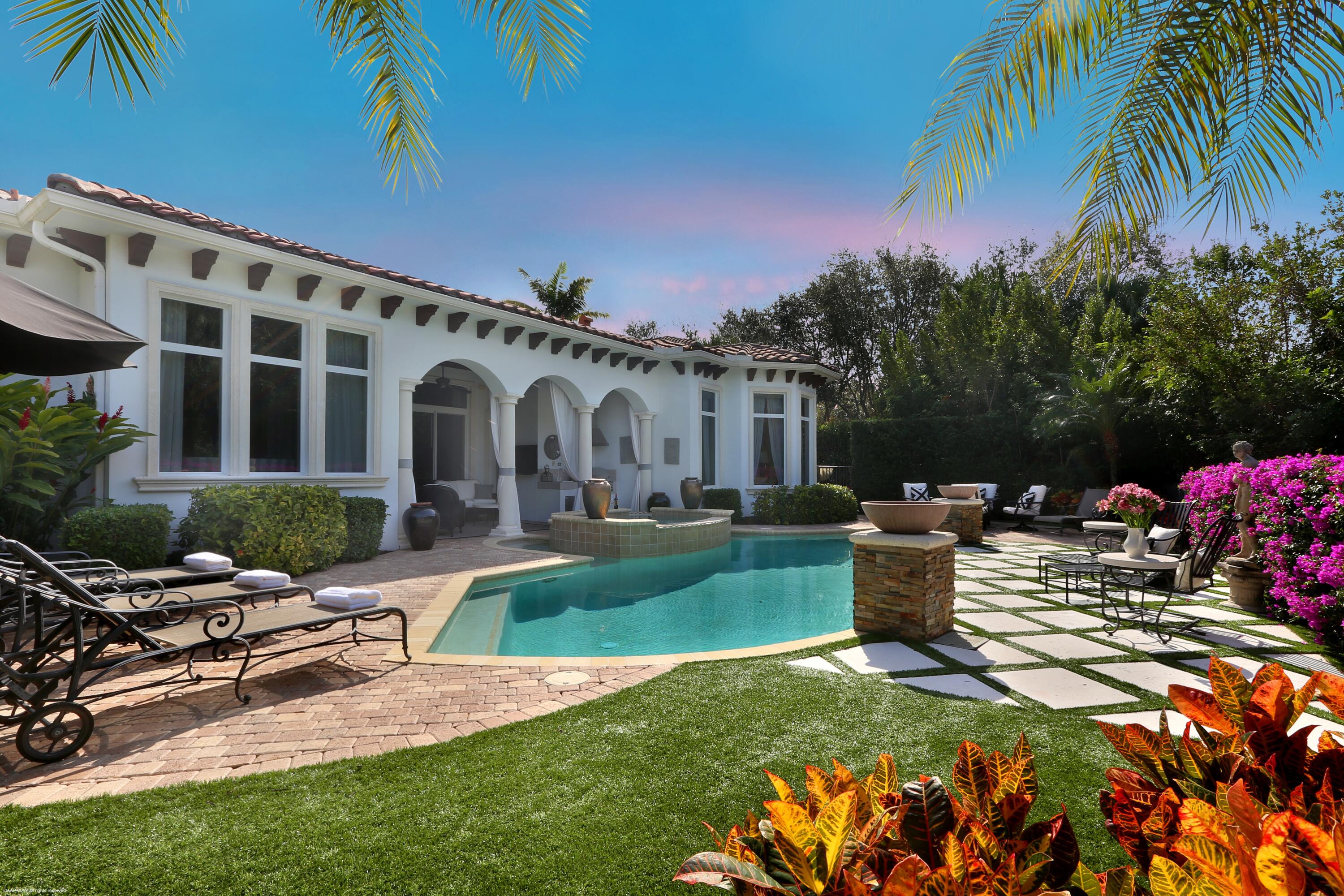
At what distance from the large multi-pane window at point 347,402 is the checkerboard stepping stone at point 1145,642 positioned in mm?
9186

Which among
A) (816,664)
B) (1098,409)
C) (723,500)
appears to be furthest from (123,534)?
(1098,409)

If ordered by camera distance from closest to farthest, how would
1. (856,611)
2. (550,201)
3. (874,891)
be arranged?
(874,891)
(856,611)
(550,201)

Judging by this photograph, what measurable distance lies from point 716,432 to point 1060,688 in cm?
1234

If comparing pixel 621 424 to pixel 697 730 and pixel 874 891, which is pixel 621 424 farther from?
pixel 874 891

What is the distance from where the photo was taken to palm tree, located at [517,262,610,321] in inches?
860

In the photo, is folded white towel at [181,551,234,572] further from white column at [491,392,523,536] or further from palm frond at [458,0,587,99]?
white column at [491,392,523,536]

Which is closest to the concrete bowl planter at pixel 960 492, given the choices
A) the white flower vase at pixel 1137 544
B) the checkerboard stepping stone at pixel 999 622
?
the white flower vase at pixel 1137 544

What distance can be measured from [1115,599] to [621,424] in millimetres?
10926

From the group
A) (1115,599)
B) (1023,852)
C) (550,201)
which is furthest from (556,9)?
(550,201)

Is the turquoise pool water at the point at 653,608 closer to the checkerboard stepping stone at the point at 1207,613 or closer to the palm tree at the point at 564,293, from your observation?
the checkerboard stepping stone at the point at 1207,613

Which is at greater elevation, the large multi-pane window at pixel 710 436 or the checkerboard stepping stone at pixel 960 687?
the large multi-pane window at pixel 710 436

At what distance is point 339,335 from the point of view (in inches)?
368

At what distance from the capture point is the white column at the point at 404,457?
9797 millimetres

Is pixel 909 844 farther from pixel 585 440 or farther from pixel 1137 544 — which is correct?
pixel 585 440
